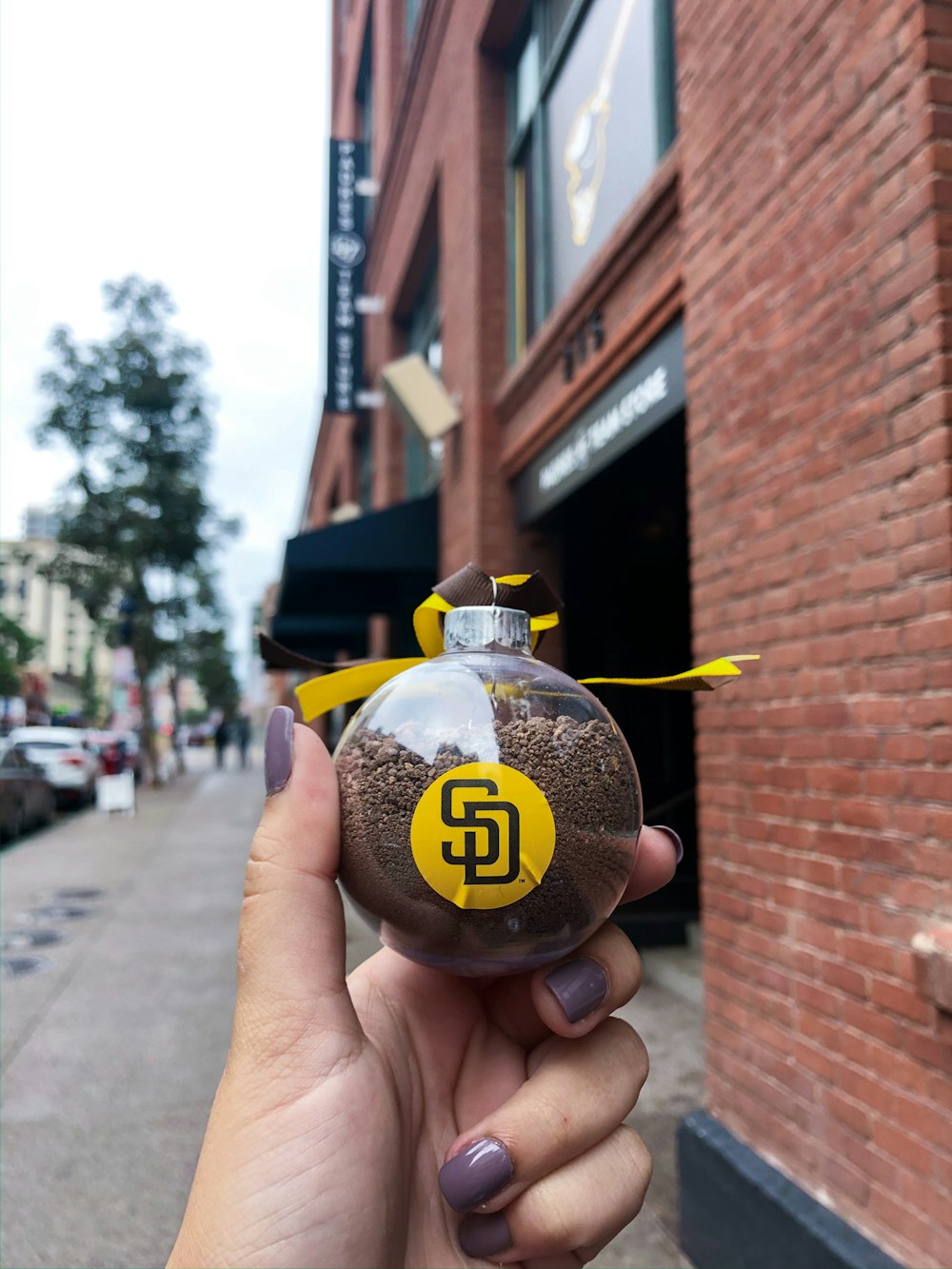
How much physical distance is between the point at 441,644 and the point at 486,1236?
2.42 feet

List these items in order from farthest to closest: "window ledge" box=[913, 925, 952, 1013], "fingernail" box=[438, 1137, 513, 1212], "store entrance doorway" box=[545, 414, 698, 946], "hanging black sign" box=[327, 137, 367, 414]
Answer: "hanging black sign" box=[327, 137, 367, 414]
"store entrance doorway" box=[545, 414, 698, 946]
"window ledge" box=[913, 925, 952, 1013]
"fingernail" box=[438, 1137, 513, 1212]

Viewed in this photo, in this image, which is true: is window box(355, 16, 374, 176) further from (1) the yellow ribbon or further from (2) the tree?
(1) the yellow ribbon

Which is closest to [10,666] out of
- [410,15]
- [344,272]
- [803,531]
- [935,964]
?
[344,272]

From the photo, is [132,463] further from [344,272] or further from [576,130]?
[576,130]

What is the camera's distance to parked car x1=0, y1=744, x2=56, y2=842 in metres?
14.3

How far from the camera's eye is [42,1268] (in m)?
3.38

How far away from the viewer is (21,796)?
15.1 m

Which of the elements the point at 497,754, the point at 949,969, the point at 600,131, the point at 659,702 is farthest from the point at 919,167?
the point at 659,702

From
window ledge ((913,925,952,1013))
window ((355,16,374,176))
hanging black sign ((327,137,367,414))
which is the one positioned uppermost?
window ((355,16,374,176))

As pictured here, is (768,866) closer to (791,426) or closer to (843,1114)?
(843,1114)

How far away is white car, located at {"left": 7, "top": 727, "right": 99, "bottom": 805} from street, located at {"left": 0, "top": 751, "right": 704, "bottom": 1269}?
32.6 ft

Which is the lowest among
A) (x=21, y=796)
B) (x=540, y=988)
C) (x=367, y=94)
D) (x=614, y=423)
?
(x=21, y=796)

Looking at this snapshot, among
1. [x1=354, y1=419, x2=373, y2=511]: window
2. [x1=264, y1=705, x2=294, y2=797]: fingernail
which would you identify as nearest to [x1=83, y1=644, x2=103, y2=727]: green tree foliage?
[x1=354, y1=419, x2=373, y2=511]: window

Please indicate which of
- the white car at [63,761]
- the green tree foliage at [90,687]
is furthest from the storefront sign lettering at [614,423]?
the green tree foliage at [90,687]
